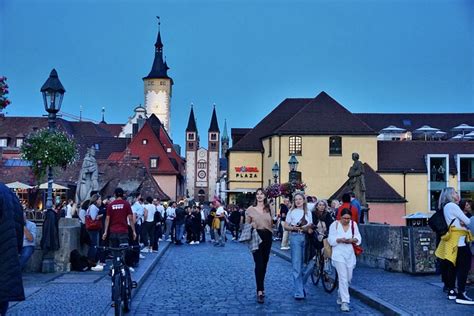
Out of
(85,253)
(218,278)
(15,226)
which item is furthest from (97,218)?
(15,226)

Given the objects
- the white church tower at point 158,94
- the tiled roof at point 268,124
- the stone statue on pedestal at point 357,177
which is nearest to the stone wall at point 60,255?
the stone statue on pedestal at point 357,177

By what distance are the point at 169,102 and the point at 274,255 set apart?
113 meters

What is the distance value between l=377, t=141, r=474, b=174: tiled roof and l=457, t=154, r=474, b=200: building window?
657 mm

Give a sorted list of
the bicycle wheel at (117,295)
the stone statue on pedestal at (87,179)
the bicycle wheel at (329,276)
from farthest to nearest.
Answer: the stone statue on pedestal at (87,179), the bicycle wheel at (329,276), the bicycle wheel at (117,295)

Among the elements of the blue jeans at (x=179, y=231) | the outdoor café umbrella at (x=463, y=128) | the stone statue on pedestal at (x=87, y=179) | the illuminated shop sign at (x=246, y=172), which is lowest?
the blue jeans at (x=179, y=231)

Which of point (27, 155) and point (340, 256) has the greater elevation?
point (27, 155)

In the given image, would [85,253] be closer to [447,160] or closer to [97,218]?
[97,218]

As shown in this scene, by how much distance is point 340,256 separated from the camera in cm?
1116

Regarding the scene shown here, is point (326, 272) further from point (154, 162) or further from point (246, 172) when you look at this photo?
point (154, 162)

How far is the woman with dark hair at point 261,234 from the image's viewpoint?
39.2 ft

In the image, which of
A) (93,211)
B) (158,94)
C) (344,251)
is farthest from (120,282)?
(158,94)

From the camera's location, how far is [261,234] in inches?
472

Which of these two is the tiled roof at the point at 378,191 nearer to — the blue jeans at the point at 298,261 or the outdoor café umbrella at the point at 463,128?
the outdoor café umbrella at the point at 463,128

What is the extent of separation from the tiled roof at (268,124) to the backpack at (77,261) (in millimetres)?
45702
